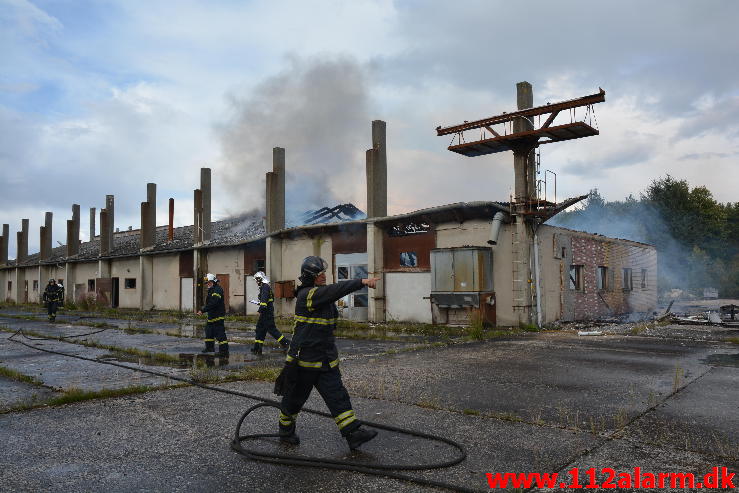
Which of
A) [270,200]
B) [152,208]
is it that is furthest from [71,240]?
[270,200]

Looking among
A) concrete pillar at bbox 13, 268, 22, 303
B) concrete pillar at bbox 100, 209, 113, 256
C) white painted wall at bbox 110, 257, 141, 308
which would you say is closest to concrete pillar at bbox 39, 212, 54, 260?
concrete pillar at bbox 13, 268, 22, 303

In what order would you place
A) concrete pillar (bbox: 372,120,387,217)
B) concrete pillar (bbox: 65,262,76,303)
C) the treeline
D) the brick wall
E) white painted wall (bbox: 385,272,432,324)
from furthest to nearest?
1. the treeline
2. concrete pillar (bbox: 65,262,76,303)
3. concrete pillar (bbox: 372,120,387,217)
4. the brick wall
5. white painted wall (bbox: 385,272,432,324)

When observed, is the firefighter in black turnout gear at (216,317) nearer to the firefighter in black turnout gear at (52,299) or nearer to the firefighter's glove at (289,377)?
the firefighter's glove at (289,377)

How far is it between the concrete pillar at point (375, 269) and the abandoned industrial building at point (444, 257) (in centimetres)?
4

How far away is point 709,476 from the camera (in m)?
3.66

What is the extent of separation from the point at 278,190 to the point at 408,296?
30.1ft

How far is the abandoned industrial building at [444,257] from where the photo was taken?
1538 centimetres

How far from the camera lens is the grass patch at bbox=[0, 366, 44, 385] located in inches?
293

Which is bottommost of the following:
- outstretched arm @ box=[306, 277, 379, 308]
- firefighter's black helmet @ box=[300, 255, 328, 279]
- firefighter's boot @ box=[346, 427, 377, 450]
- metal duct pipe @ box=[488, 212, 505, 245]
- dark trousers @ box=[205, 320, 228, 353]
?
firefighter's boot @ box=[346, 427, 377, 450]

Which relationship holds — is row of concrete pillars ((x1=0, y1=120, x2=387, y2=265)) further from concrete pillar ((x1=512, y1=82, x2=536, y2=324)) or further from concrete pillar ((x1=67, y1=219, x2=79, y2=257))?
concrete pillar ((x1=512, y1=82, x2=536, y2=324))

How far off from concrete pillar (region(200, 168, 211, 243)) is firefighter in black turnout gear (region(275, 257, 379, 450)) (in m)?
22.9

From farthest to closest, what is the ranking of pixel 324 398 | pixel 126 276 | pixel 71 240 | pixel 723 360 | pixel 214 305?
pixel 71 240, pixel 126 276, pixel 214 305, pixel 723 360, pixel 324 398

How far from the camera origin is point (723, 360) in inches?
352

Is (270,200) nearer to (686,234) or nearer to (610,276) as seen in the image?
→ (610,276)
